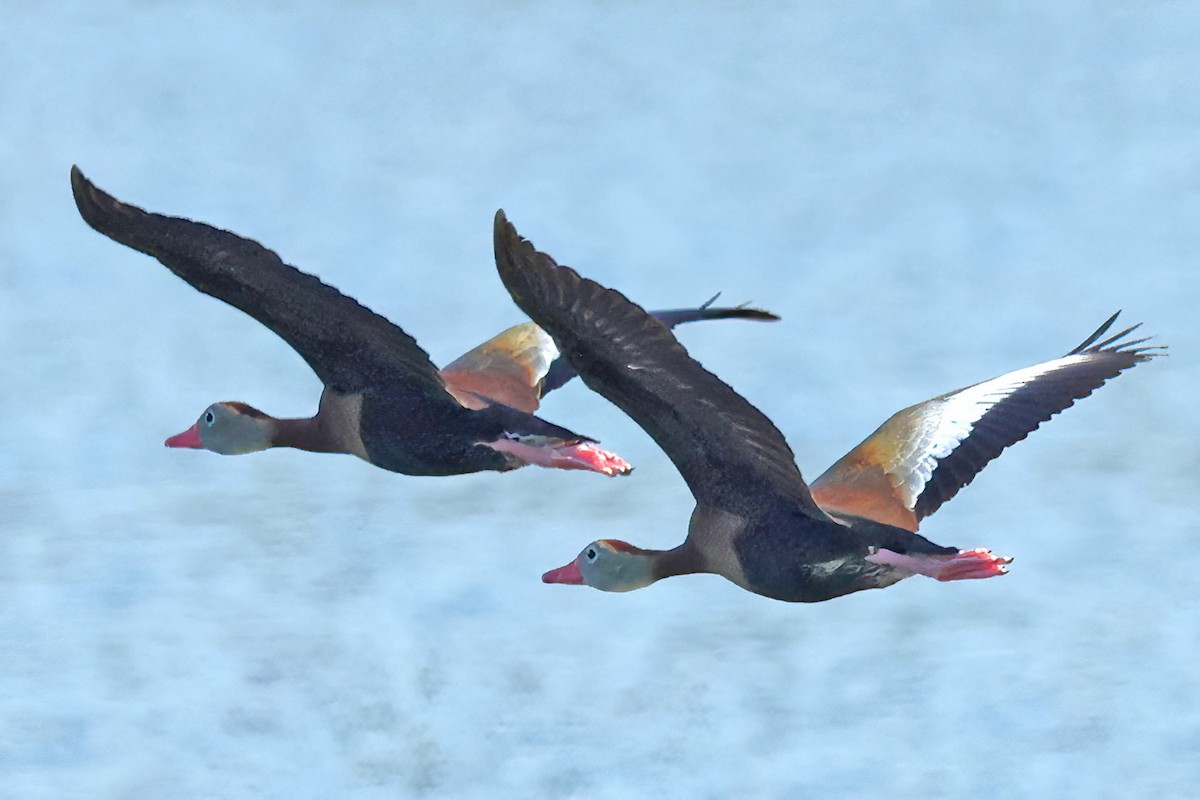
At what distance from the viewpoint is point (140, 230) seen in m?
14.8

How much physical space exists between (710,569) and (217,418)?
3.35m

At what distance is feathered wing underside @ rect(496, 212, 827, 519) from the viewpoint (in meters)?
13.2

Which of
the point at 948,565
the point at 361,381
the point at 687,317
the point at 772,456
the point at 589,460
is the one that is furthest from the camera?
the point at 687,317

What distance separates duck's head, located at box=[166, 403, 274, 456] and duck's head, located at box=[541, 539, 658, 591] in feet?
6.82

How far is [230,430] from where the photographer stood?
16.7 metres

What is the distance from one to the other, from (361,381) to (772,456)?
2.56m

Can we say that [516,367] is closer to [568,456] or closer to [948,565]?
[568,456]

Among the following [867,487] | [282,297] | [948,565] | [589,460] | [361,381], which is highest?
[282,297]

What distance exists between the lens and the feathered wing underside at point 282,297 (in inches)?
583

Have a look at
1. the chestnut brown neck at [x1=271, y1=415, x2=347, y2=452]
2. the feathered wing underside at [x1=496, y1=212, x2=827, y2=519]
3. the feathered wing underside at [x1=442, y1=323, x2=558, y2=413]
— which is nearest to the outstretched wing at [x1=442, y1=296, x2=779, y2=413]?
the feathered wing underside at [x1=442, y1=323, x2=558, y2=413]

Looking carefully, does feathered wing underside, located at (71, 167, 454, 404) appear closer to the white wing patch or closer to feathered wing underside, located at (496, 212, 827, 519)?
feathered wing underside, located at (496, 212, 827, 519)

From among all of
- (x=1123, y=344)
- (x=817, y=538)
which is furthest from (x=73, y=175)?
(x=1123, y=344)

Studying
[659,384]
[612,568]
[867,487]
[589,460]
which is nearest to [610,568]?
[612,568]

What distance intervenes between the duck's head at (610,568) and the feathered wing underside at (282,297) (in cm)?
109
